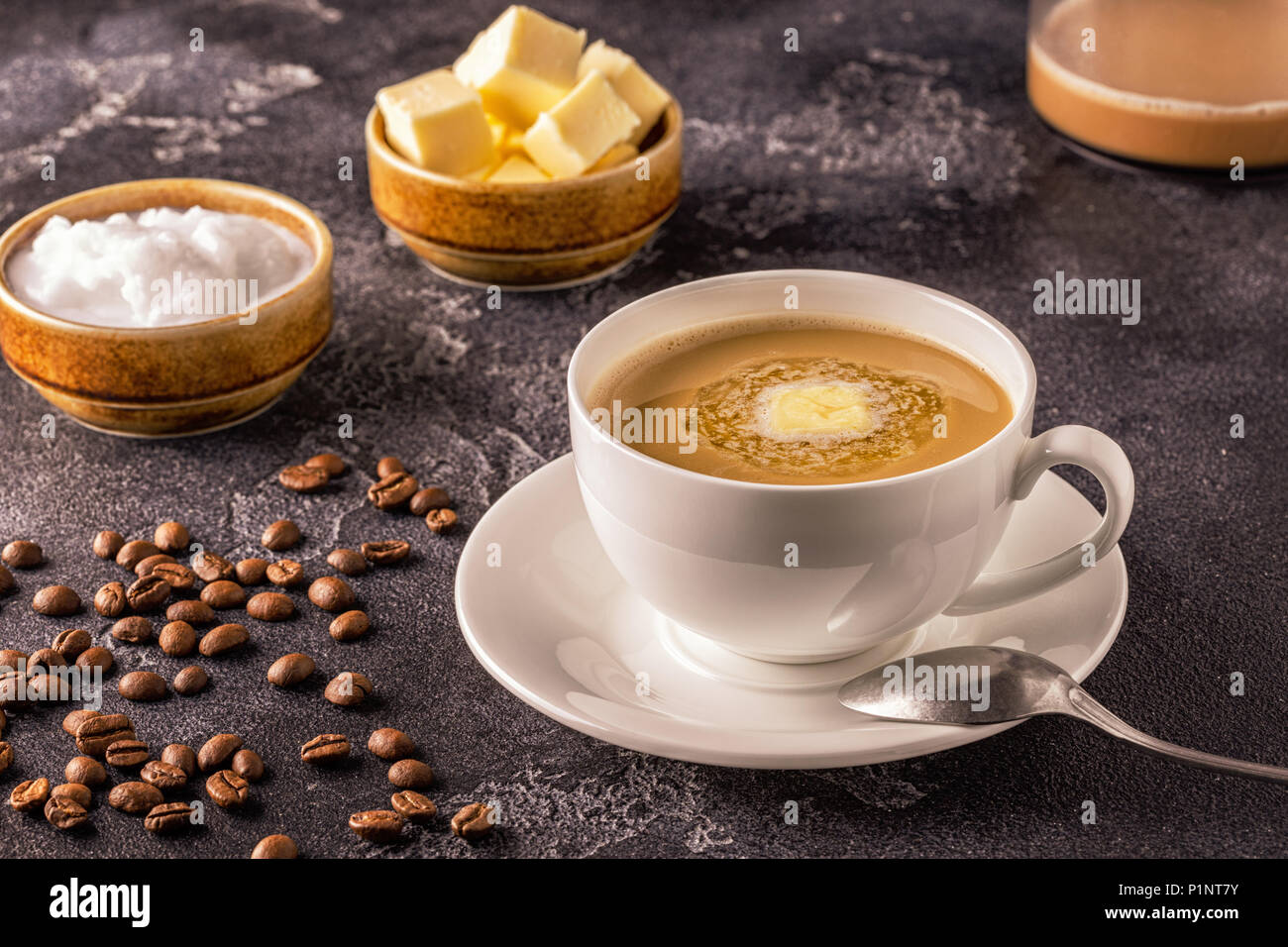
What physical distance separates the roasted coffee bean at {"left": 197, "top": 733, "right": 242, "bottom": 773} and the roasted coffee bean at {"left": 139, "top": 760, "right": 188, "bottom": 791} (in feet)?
0.05

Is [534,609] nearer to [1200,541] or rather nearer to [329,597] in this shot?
[329,597]

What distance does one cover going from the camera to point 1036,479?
3.10ft

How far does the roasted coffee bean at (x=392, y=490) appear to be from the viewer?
1258mm

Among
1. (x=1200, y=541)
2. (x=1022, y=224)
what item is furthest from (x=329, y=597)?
(x=1022, y=224)

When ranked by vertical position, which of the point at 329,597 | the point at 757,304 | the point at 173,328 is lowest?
the point at 329,597

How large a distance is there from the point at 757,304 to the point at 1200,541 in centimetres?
44

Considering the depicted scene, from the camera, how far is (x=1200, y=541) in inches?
47.0

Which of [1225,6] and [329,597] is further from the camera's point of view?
[1225,6]

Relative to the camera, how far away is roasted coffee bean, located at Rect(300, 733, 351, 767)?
97cm

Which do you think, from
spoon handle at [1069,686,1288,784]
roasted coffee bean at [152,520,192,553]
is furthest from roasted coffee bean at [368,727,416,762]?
spoon handle at [1069,686,1288,784]

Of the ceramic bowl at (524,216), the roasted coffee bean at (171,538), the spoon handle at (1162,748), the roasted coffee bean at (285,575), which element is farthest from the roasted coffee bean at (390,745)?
the ceramic bowl at (524,216)

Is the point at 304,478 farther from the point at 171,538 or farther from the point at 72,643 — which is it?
the point at 72,643

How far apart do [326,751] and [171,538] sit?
0.33 meters

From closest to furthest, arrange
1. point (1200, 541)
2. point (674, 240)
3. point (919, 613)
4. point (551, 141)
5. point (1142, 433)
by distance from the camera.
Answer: point (919, 613) < point (1200, 541) < point (1142, 433) < point (551, 141) < point (674, 240)
